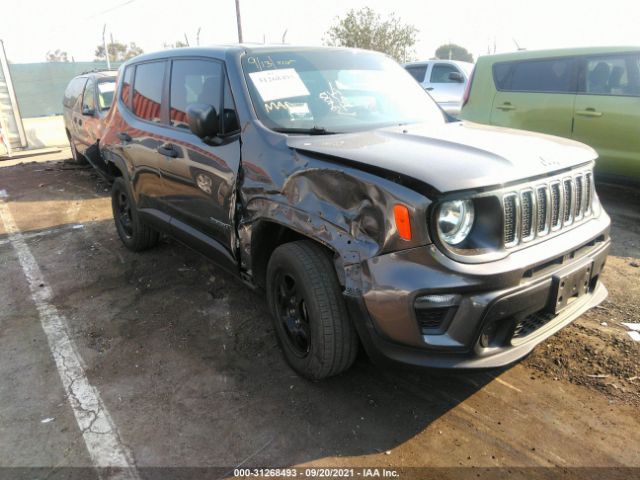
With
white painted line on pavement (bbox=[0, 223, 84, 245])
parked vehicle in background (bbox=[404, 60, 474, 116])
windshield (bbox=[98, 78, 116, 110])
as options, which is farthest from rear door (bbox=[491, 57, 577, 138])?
windshield (bbox=[98, 78, 116, 110])

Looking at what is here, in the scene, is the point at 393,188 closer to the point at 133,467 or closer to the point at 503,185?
the point at 503,185

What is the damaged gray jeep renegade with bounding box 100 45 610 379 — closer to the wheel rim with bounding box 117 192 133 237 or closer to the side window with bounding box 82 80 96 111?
the wheel rim with bounding box 117 192 133 237

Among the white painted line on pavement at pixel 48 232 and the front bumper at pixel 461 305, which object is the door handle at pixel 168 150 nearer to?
the front bumper at pixel 461 305

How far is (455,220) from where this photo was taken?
2.20 meters

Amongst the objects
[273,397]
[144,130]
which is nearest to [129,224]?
[144,130]

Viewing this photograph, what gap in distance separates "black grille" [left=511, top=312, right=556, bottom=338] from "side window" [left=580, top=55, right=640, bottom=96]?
4.42 meters

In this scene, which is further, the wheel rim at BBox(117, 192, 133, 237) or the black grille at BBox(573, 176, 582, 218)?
the wheel rim at BBox(117, 192, 133, 237)

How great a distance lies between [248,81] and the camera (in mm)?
3107

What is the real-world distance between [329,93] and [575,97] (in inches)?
166

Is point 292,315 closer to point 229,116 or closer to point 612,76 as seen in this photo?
point 229,116

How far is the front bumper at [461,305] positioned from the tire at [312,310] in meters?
0.17

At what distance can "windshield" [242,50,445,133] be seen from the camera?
304cm

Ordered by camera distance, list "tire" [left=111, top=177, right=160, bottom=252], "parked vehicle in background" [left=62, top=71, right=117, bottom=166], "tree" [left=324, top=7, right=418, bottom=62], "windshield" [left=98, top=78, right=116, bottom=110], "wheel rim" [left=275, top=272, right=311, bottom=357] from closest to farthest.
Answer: "wheel rim" [left=275, top=272, right=311, bottom=357], "tire" [left=111, top=177, right=160, bottom=252], "parked vehicle in background" [left=62, top=71, right=117, bottom=166], "windshield" [left=98, top=78, right=116, bottom=110], "tree" [left=324, top=7, right=418, bottom=62]

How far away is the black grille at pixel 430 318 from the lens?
2148mm
